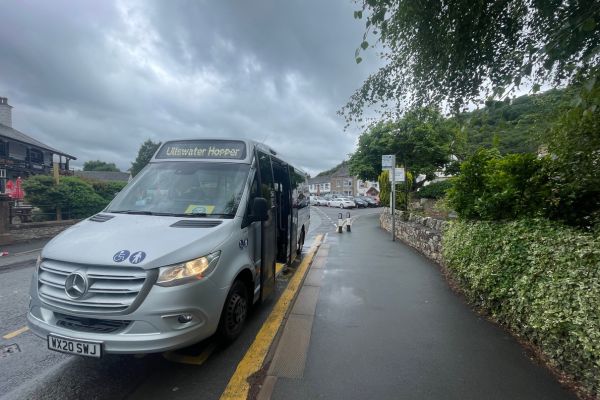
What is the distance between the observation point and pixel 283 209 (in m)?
6.49

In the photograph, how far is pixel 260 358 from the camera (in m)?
3.32

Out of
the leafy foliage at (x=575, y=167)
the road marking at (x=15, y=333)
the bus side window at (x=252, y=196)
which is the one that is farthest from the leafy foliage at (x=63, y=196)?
the leafy foliage at (x=575, y=167)

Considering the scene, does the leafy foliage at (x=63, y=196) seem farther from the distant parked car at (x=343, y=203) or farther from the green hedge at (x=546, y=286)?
the distant parked car at (x=343, y=203)

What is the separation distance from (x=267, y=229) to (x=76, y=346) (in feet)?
8.94

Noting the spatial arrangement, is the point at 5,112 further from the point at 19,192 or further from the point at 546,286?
the point at 546,286

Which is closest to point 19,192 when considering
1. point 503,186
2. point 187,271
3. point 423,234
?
point 187,271

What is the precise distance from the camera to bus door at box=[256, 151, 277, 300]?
15.0ft

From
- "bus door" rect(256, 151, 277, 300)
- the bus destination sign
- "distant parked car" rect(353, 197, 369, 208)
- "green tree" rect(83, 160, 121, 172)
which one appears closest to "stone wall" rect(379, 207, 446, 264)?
"bus door" rect(256, 151, 277, 300)

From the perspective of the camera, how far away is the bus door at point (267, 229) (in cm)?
456

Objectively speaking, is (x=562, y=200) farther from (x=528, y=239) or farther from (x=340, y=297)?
(x=340, y=297)

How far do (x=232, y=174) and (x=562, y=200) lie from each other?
14.2ft

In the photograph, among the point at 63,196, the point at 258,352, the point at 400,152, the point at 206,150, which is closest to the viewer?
the point at 258,352

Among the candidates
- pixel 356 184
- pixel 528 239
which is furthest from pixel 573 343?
pixel 356 184

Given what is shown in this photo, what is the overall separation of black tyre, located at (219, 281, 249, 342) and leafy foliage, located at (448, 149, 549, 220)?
3877 mm
